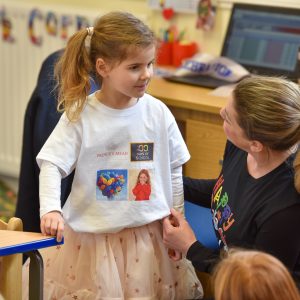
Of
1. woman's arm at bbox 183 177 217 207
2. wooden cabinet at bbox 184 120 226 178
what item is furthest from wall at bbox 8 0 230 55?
woman's arm at bbox 183 177 217 207

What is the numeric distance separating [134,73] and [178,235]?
420 millimetres

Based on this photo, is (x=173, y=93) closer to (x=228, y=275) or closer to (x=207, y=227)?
(x=207, y=227)

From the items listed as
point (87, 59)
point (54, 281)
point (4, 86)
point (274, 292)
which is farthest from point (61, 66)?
point (4, 86)

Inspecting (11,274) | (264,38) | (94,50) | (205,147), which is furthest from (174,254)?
(264,38)

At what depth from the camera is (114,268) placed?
5.67 feet

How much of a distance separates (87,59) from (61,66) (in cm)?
8

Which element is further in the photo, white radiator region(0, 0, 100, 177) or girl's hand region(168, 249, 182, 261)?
white radiator region(0, 0, 100, 177)

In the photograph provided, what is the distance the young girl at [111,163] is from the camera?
1.67 m

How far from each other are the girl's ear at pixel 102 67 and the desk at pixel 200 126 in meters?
0.67

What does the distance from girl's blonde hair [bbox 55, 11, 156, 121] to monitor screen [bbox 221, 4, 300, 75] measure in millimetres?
1028

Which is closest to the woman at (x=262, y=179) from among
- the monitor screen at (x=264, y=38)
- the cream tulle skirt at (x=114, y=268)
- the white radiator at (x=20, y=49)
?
the cream tulle skirt at (x=114, y=268)

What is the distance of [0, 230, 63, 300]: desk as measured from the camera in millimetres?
1405

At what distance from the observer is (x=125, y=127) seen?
170 centimetres

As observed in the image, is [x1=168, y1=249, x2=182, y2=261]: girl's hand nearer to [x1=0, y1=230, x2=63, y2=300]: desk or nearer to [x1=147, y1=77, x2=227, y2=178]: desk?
[x1=0, y1=230, x2=63, y2=300]: desk
